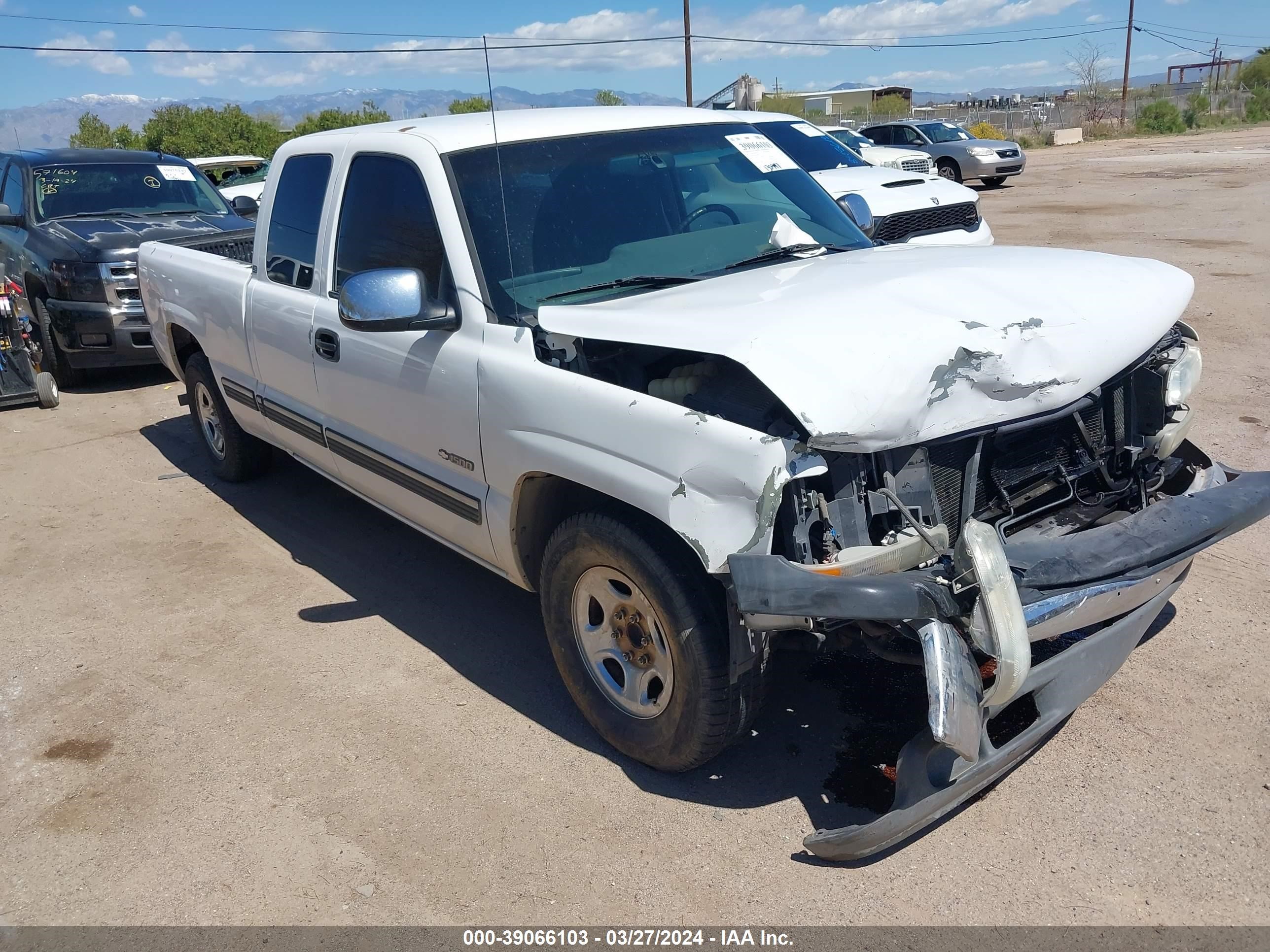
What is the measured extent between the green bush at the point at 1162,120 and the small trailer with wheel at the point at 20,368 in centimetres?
4975

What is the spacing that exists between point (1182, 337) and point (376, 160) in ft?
10.2

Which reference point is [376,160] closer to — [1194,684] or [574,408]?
[574,408]

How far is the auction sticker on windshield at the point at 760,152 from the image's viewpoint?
13.9ft

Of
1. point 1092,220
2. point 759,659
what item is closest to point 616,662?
point 759,659

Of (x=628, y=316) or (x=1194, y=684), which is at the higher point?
(x=628, y=316)

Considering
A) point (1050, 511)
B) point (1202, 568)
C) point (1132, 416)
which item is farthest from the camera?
point (1202, 568)

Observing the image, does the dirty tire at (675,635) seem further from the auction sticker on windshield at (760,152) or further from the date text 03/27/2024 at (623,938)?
the auction sticker on windshield at (760,152)

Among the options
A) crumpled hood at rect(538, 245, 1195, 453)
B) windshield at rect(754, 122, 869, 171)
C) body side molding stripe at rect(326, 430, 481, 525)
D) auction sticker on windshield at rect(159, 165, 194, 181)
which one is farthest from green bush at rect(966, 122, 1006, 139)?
crumpled hood at rect(538, 245, 1195, 453)

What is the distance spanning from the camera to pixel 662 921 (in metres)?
2.73

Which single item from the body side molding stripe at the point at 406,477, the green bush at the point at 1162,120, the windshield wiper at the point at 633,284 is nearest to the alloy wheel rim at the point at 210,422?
the body side molding stripe at the point at 406,477

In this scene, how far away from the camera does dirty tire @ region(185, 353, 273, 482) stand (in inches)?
234

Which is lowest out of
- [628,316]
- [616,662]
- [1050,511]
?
[616,662]

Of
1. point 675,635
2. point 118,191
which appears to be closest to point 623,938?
point 675,635

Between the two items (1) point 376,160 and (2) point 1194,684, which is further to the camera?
(1) point 376,160
